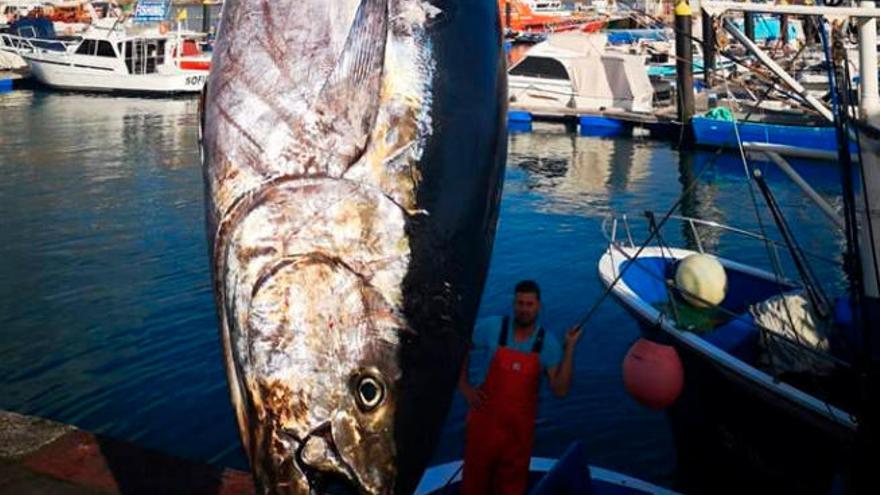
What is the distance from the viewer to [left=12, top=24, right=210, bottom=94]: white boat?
31.5 m

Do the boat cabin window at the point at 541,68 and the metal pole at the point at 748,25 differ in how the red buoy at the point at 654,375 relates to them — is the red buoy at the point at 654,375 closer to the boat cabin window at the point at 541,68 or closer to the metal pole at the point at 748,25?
the metal pole at the point at 748,25

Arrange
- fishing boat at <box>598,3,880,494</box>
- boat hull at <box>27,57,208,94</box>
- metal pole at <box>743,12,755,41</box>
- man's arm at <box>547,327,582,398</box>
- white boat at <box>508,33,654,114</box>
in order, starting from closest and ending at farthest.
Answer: man's arm at <box>547,327,582,398</box>
fishing boat at <box>598,3,880,494</box>
metal pole at <box>743,12,755,41</box>
white boat at <box>508,33,654,114</box>
boat hull at <box>27,57,208,94</box>

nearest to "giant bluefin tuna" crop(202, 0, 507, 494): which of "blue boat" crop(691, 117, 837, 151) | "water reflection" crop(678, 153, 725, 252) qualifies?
"water reflection" crop(678, 153, 725, 252)

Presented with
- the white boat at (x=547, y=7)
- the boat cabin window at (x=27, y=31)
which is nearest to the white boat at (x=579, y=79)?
the boat cabin window at (x=27, y=31)

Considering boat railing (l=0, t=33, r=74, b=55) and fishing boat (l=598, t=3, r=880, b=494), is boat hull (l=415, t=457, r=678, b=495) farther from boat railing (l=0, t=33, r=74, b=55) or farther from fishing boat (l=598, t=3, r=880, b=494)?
boat railing (l=0, t=33, r=74, b=55)

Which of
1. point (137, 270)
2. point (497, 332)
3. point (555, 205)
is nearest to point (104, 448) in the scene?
point (497, 332)

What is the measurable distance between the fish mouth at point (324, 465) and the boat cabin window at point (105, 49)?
33284 millimetres

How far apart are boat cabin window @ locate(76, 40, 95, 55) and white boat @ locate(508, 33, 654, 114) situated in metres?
16.8

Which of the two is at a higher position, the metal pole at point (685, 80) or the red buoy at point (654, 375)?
the metal pole at point (685, 80)

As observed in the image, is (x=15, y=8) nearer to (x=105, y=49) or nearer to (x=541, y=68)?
(x=105, y=49)

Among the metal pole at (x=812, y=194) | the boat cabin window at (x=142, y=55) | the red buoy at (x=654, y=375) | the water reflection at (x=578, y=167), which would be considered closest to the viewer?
the red buoy at (x=654, y=375)

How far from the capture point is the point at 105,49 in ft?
105

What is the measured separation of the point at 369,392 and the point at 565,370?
2.40 meters

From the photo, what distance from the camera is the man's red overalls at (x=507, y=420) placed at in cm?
382
